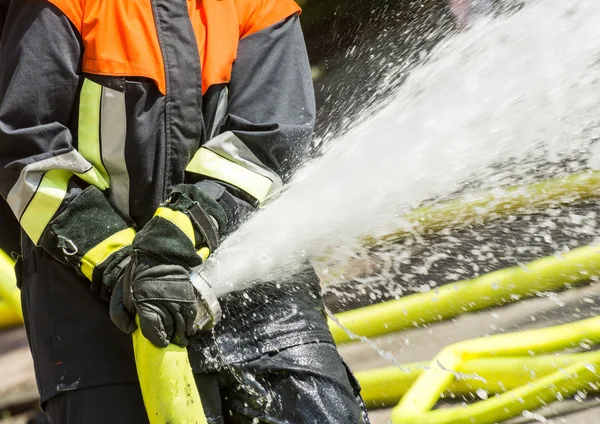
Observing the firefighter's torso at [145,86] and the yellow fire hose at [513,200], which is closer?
the firefighter's torso at [145,86]

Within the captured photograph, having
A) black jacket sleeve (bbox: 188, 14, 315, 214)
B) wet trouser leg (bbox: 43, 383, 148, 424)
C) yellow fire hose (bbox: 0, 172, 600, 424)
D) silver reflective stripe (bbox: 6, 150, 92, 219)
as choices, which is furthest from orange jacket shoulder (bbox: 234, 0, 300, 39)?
yellow fire hose (bbox: 0, 172, 600, 424)

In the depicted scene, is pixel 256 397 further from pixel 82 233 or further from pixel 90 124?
pixel 90 124

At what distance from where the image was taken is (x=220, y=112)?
173 cm

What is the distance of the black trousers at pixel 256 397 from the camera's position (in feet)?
5.17

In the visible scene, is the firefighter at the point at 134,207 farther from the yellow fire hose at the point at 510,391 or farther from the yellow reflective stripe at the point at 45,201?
the yellow fire hose at the point at 510,391

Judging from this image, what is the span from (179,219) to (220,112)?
0.31 m

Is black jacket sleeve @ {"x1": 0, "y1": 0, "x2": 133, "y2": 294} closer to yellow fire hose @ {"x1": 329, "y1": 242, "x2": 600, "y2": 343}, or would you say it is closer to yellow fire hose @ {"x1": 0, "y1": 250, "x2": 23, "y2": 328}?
yellow fire hose @ {"x1": 329, "y1": 242, "x2": 600, "y2": 343}

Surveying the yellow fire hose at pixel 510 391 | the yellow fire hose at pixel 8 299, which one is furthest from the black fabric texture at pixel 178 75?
the yellow fire hose at pixel 8 299

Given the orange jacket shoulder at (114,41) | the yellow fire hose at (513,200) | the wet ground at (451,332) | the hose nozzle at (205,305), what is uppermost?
the orange jacket shoulder at (114,41)

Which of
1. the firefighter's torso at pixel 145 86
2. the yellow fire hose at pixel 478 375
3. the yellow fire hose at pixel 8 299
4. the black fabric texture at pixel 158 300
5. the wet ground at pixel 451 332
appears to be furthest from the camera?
the yellow fire hose at pixel 8 299

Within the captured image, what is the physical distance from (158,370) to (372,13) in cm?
384

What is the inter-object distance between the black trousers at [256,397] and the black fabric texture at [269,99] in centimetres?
46

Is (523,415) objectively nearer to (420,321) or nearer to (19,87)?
(420,321)

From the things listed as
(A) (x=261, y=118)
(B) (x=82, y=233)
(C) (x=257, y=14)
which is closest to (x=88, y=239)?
(B) (x=82, y=233)
